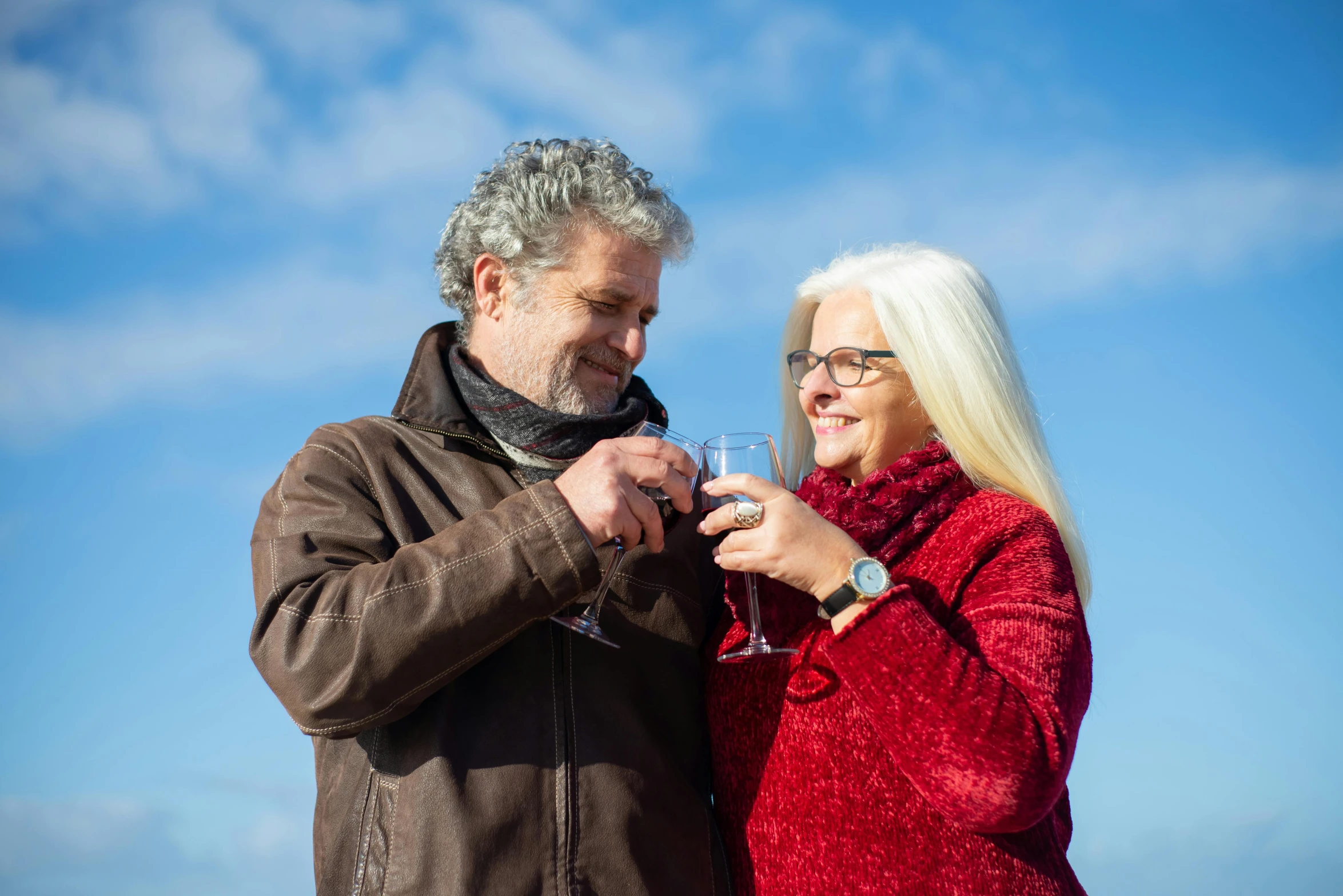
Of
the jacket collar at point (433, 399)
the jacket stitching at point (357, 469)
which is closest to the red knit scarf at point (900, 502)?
the jacket collar at point (433, 399)

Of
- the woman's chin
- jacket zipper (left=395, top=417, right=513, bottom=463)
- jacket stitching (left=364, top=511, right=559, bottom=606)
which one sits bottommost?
jacket stitching (left=364, top=511, right=559, bottom=606)

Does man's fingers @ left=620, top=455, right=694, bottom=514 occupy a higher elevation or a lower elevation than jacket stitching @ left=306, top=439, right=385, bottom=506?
lower

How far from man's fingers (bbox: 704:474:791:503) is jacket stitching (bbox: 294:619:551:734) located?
54cm

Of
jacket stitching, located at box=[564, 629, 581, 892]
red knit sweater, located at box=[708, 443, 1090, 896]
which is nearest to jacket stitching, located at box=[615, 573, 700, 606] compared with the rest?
red knit sweater, located at box=[708, 443, 1090, 896]

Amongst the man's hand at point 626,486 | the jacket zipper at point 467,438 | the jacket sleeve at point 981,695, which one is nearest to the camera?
the jacket sleeve at point 981,695

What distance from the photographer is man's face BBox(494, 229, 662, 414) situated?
367 centimetres

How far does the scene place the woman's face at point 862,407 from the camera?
3.21m

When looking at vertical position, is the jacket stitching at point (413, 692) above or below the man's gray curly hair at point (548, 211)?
below

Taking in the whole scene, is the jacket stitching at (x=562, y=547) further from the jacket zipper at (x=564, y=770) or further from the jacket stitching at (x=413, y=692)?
the jacket zipper at (x=564, y=770)

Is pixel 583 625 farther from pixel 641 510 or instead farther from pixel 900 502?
pixel 900 502

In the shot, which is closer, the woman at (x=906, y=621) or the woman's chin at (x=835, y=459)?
the woman at (x=906, y=621)

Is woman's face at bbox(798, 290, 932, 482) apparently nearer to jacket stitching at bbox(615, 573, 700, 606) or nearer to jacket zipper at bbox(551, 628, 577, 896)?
jacket stitching at bbox(615, 573, 700, 606)

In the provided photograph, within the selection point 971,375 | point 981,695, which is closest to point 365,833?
point 981,695

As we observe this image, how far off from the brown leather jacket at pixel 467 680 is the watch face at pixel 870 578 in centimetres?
61
